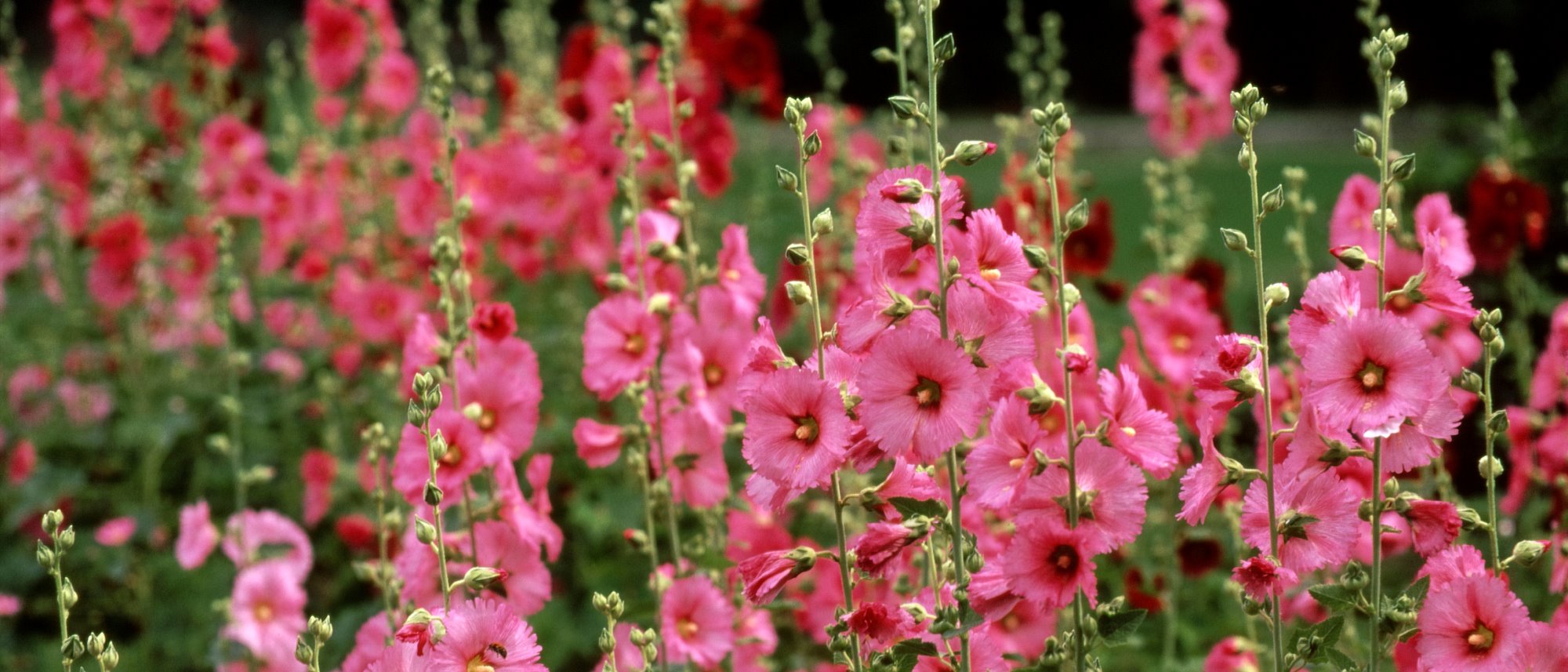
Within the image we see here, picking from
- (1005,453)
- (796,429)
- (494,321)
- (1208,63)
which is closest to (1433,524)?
(1005,453)

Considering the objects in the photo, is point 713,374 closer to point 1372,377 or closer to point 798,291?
point 798,291

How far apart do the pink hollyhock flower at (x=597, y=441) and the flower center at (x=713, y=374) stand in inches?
6.5

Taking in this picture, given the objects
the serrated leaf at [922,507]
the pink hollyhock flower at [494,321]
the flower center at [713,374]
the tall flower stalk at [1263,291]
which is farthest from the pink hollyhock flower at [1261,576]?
the pink hollyhock flower at [494,321]

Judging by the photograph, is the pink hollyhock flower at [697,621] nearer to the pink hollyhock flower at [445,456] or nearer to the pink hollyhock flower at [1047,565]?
the pink hollyhock flower at [445,456]

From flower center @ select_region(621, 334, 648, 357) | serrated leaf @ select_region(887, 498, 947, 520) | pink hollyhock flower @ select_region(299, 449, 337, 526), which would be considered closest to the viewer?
serrated leaf @ select_region(887, 498, 947, 520)

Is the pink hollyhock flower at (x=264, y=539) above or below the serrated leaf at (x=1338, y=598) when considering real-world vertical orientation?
below

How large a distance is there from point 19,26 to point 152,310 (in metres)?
12.4

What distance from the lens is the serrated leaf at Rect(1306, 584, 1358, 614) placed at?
60.5 inches

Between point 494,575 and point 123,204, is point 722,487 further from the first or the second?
point 123,204

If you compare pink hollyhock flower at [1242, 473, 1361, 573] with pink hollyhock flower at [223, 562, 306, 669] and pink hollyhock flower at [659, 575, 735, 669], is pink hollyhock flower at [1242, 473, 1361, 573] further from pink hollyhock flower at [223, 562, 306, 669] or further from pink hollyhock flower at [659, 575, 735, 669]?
pink hollyhock flower at [223, 562, 306, 669]

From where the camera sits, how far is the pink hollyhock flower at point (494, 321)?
2033mm

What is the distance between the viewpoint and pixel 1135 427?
1.48 metres

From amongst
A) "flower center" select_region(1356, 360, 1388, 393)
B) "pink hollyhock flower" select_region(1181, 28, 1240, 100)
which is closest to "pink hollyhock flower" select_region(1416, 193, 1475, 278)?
"flower center" select_region(1356, 360, 1388, 393)

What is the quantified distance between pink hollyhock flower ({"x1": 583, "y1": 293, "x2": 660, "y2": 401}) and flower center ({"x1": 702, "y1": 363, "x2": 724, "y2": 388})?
9 cm
